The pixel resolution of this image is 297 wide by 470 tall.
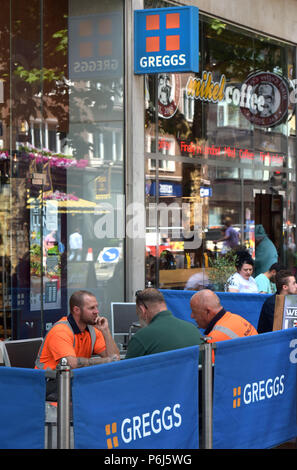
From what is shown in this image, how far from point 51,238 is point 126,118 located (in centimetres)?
259

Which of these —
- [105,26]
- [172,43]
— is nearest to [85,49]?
[105,26]

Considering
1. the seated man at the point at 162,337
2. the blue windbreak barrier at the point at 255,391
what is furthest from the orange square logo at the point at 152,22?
the seated man at the point at 162,337

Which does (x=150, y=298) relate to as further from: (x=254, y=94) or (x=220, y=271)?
(x=254, y=94)

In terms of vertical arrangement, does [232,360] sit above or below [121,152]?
below

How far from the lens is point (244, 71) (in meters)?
15.7

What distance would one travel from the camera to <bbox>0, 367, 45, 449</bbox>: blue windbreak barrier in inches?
171

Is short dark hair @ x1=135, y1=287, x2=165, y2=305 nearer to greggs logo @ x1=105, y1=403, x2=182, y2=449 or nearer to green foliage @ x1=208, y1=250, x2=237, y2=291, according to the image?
greggs logo @ x1=105, y1=403, x2=182, y2=449

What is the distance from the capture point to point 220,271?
536 inches

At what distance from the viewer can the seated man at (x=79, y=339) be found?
6.20 metres

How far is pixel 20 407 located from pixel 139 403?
0.74 meters

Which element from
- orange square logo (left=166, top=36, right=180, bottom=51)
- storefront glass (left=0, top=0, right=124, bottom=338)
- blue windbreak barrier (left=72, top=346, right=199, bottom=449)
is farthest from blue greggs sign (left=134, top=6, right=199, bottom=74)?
blue windbreak barrier (left=72, top=346, right=199, bottom=449)
